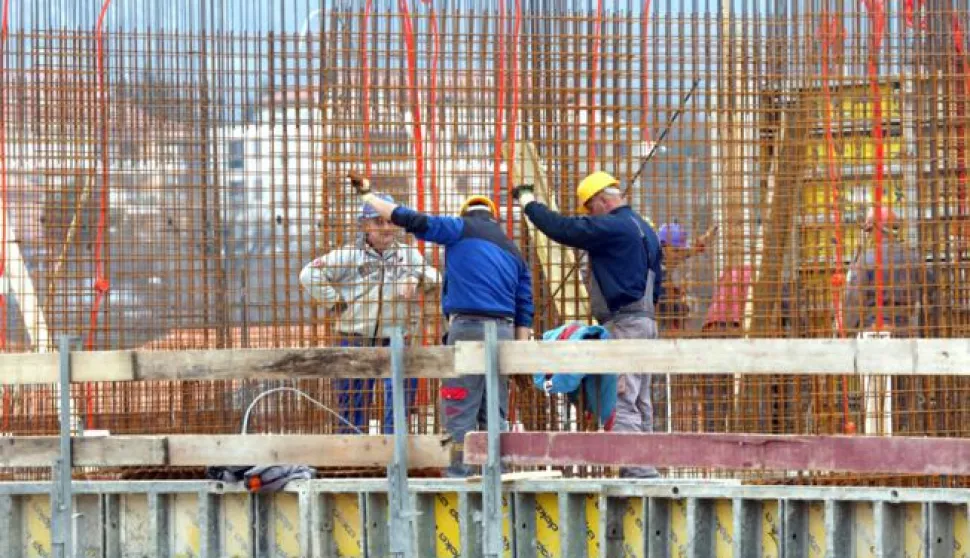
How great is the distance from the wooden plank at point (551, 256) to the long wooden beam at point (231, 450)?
10.3 ft

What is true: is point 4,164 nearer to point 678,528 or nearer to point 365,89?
point 365,89

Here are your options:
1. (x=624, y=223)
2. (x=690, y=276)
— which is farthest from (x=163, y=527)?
(x=690, y=276)

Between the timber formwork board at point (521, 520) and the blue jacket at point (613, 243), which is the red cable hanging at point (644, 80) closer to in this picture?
the blue jacket at point (613, 243)

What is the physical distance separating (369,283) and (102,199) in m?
1.84

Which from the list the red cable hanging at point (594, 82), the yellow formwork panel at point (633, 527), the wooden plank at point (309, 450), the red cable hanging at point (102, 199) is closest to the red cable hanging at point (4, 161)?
the red cable hanging at point (102, 199)

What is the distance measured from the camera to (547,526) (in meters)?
10.0

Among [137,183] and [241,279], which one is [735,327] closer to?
[241,279]

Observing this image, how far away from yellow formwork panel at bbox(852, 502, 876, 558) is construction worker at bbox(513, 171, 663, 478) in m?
1.69

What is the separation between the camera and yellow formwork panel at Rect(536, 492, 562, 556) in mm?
9977

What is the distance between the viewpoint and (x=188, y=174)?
1232 centimetres

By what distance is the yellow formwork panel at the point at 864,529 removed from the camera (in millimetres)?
9539

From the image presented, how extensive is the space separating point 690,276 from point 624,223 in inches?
60.0

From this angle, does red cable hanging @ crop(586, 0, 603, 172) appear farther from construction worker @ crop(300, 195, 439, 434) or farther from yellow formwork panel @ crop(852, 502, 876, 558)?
yellow formwork panel @ crop(852, 502, 876, 558)

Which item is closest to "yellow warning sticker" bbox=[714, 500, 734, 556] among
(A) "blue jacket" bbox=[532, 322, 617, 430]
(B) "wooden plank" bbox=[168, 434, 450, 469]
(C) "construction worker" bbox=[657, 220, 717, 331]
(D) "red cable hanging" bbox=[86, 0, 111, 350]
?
(A) "blue jacket" bbox=[532, 322, 617, 430]
